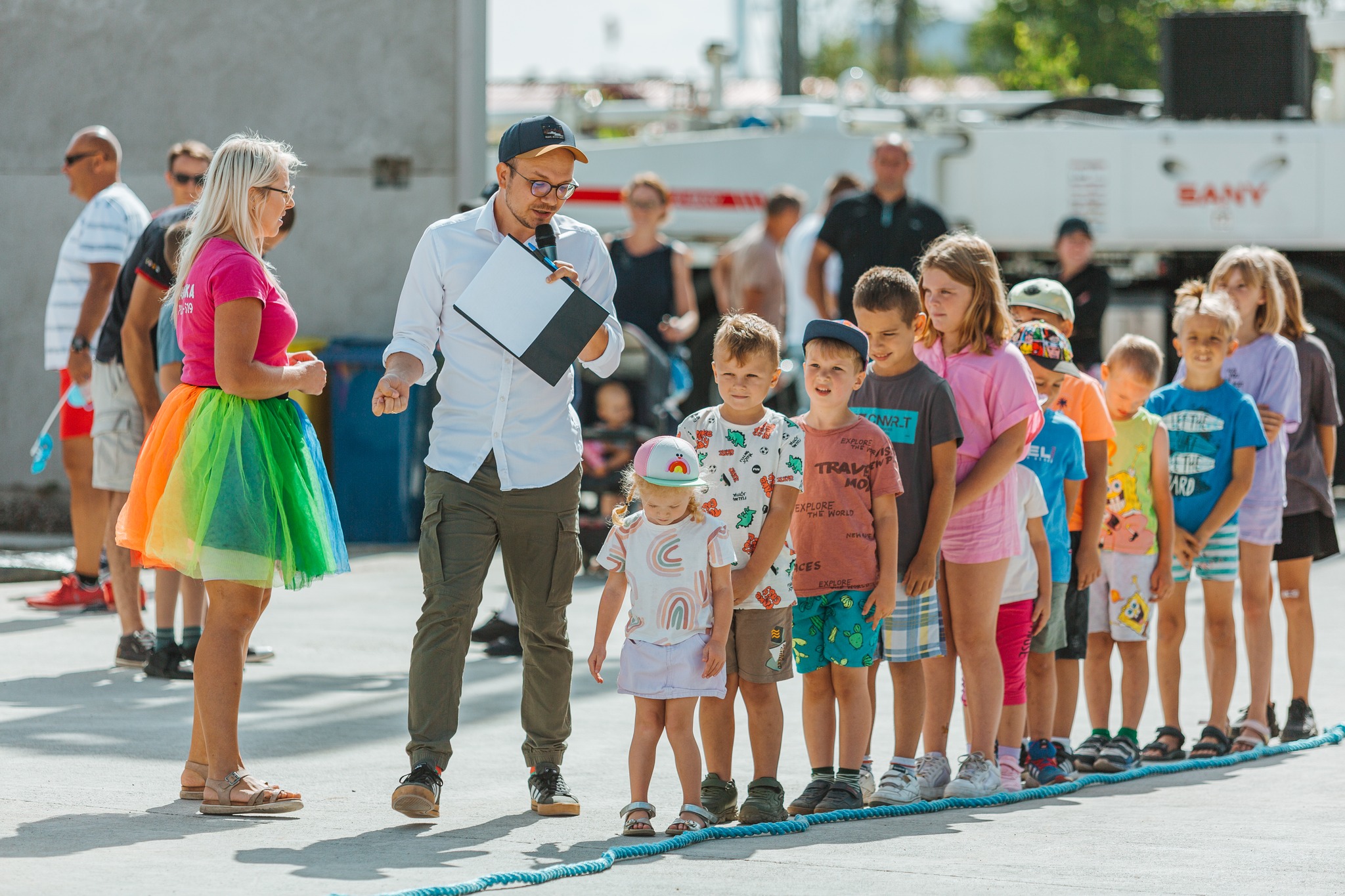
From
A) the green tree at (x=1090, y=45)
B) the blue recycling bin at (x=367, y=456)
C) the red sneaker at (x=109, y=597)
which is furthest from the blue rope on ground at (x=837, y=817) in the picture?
the green tree at (x=1090, y=45)

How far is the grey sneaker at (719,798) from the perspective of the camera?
4926 mm

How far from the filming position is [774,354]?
5.00 meters

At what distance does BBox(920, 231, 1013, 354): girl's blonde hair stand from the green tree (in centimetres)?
3284

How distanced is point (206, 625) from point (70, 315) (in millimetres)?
3718

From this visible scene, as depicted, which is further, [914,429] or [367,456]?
[367,456]

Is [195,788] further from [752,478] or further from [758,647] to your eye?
[752,478]

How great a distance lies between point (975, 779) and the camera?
5.42m

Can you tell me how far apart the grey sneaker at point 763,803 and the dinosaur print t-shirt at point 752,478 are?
494 mm

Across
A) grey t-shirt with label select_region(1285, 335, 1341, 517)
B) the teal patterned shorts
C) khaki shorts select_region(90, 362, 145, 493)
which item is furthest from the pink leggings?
khaki shorts select_region(90, 362, 145, 493)

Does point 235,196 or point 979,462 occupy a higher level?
point 235,196

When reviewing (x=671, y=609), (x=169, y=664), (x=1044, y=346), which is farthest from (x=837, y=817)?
(x=169, y=664)

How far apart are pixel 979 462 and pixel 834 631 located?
28.3 inches

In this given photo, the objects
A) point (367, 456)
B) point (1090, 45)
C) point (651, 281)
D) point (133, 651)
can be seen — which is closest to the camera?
point (133, 651)

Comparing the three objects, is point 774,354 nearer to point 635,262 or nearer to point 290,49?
point 635,262
